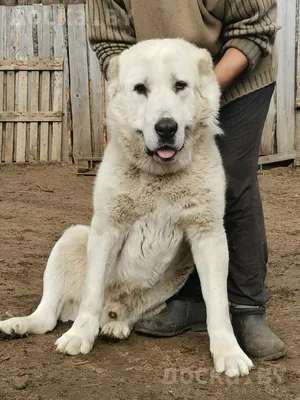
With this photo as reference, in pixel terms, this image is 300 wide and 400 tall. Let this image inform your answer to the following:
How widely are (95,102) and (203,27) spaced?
16.3ft

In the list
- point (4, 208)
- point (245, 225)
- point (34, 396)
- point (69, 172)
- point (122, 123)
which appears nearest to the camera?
point (34, 396)

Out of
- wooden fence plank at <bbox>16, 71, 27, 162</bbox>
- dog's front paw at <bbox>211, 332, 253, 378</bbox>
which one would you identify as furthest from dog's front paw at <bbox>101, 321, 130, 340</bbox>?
wooden fence plank at <bbox>16, 71, 27, 162</bbox>

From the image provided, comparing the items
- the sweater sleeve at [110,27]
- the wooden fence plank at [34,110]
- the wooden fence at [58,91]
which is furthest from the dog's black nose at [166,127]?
the wooden fence plank at [34,110]

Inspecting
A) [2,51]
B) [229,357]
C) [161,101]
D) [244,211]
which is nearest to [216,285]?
[229,357]

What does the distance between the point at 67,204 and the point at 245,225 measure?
359 centimetres

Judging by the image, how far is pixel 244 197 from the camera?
3.42 meters

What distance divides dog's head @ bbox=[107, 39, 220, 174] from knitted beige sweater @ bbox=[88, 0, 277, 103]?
5.9 inches

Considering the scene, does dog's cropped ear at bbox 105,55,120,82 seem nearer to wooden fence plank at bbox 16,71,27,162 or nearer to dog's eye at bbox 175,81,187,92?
dog's eye at bbox 175,81,187,92

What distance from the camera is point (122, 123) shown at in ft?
10.6

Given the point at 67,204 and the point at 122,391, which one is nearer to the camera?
the point at 122,391

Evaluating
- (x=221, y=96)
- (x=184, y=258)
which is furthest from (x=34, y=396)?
(x=221, y=96)

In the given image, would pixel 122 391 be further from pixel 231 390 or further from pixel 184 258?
pixel 184 258

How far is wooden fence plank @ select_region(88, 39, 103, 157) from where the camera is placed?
8.21 m

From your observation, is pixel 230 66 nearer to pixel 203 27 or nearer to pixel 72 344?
pixel 203 27
